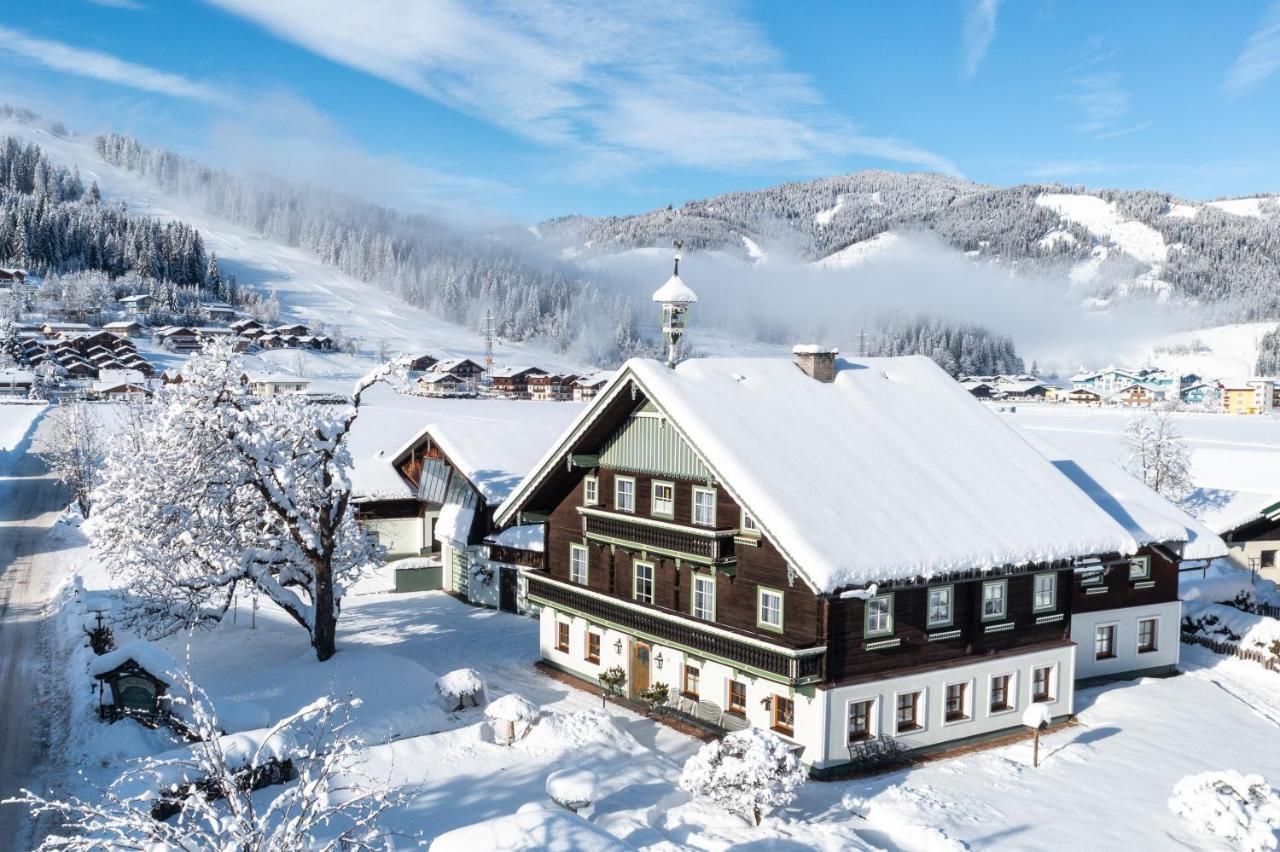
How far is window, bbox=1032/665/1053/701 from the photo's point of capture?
2814cm

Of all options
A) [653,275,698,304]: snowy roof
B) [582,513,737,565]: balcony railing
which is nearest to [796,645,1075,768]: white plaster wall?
[582,513,737,565]: balcony railing

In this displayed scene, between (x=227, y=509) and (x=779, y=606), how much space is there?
62.4 feet

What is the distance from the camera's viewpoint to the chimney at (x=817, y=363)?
99.9 ft

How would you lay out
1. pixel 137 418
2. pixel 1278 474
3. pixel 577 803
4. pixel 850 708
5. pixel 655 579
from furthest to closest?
pixel 1278 474, pixel 137 418, pixel 655 579, pixel 850 708, pixel 577 803

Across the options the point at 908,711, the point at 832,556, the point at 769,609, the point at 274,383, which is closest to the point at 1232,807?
the point at 908,711

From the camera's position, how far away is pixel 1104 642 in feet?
107

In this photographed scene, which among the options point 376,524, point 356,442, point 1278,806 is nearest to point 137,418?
point 356,442

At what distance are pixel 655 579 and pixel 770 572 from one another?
4735 millimetres

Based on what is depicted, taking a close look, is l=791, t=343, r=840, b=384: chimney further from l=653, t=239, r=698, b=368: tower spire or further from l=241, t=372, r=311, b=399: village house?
l=241, t=372, r=311, b=399: village house

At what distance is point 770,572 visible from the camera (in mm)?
→ 25688

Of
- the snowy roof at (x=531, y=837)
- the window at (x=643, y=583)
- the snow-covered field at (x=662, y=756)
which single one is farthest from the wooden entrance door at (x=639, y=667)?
the snowy roof at (x=531, y=837)

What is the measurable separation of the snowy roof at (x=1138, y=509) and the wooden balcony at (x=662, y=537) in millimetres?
13607

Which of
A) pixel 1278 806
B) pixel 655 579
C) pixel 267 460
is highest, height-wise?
pixel 267 460

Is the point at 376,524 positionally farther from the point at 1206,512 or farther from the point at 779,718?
Answer: the point at 1206,512
